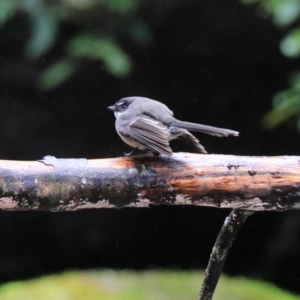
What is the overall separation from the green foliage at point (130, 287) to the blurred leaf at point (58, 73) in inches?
42.7

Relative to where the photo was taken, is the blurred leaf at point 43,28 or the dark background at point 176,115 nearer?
the blurred leaf at point 43,28

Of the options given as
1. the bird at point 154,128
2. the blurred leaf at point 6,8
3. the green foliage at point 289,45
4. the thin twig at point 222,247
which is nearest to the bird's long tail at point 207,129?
the bird at point 154,128

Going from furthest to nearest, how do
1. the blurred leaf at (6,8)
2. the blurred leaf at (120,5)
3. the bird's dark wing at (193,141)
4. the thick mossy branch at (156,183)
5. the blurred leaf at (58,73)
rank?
1. the blurred leaf at (58,73)
2. the blurred leaf at (120,5)
3. the blurred leaf at (6,8)
4. the bird's dark wing at (193,141)
5. the thick mossy branch at (156,183)

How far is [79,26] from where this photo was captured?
2615 mm

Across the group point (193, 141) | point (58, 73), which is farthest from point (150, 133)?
point (58, 73)

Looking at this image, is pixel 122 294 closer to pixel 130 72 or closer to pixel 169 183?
pixel 130 72

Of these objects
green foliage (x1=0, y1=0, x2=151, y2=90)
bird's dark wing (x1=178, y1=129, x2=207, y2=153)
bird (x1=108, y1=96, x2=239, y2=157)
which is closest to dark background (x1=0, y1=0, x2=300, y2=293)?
green foliage (x1=0, y1=0, x2=151, y2=90)

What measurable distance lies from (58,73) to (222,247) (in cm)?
151

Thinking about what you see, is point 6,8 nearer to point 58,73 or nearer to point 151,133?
point 58,73

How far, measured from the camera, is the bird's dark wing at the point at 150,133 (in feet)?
4.80

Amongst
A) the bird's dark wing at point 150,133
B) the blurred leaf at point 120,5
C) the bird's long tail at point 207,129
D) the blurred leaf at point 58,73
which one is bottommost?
the bird's dark wing at point 150,133

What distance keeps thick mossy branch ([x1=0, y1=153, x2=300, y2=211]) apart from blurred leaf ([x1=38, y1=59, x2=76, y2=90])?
4.41 feet

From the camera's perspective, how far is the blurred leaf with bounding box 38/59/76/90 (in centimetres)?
271

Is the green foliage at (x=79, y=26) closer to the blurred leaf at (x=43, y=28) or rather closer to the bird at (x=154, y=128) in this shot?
the blurred leaf at (x=43, y=28)
